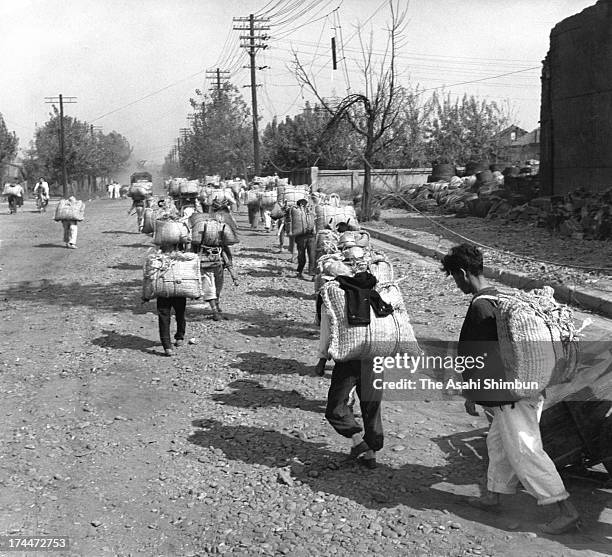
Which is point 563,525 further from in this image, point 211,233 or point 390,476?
point 211,233

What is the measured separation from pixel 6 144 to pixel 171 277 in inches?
2157

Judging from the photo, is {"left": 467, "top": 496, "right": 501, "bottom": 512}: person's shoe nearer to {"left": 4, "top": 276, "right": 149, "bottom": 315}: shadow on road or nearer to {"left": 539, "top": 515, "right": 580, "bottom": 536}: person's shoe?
{"left": 539, "top": 515, "right": 580, "bottom": 536}: person's shoe

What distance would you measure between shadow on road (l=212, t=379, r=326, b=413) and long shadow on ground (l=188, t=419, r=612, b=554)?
1.90 ft

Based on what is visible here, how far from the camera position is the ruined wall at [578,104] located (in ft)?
60.6

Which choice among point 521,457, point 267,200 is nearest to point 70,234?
point 267,200

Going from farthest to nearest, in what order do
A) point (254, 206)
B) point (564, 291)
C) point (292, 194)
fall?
1. point (254, 206)
2. point (292, 194)
3. point (564, 291)

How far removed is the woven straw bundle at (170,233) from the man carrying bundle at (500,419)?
517 cm

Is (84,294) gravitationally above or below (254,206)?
below

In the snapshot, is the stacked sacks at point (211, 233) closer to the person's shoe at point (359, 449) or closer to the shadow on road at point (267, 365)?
the shadow on road at point (267, 365)

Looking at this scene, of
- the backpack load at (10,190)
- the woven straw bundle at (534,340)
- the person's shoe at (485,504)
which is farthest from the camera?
the backpack load at (10,190)

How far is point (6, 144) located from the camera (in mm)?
57812

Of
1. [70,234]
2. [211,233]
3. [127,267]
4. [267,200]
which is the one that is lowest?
[127,267]

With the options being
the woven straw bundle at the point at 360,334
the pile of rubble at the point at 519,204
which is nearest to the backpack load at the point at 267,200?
the pile of rubble at the point at 519,204

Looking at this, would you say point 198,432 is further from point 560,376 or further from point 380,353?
point 560,376
